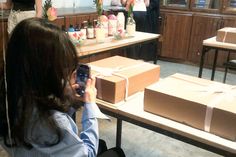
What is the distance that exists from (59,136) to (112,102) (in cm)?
52

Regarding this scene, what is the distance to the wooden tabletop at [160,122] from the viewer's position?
3.37 feet

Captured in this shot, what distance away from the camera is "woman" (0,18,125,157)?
2.69 ft

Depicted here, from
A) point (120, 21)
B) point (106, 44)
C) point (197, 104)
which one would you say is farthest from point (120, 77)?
point (120, 21)

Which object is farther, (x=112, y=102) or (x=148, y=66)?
(x=148, y=66)

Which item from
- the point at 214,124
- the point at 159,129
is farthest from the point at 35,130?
the point at 214,124

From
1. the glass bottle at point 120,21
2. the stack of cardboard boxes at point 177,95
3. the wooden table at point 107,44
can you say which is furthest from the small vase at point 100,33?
A: the stack of cardboard boxes at point 177,95

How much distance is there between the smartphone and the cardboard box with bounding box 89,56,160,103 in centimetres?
18

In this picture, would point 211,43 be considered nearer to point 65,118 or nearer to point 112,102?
point 112,102

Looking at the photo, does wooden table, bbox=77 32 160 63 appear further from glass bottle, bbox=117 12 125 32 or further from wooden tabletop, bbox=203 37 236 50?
wooden tabletop, bbox=203 37 236 50

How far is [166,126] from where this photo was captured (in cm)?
113

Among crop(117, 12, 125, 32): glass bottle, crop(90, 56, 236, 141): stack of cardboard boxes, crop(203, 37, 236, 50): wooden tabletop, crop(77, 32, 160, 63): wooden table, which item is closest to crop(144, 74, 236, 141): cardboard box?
crop(90, 56, 236, 141): stack of cardboard boxes

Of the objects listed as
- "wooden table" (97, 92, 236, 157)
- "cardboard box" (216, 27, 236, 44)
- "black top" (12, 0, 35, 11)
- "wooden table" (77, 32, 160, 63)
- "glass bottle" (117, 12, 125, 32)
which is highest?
"black top" (12, 0, 35, 11)

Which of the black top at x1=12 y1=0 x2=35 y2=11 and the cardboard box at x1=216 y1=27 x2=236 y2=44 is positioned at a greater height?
the black top at x1=12 y1=0 x2=35 y2=11

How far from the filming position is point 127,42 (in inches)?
100
